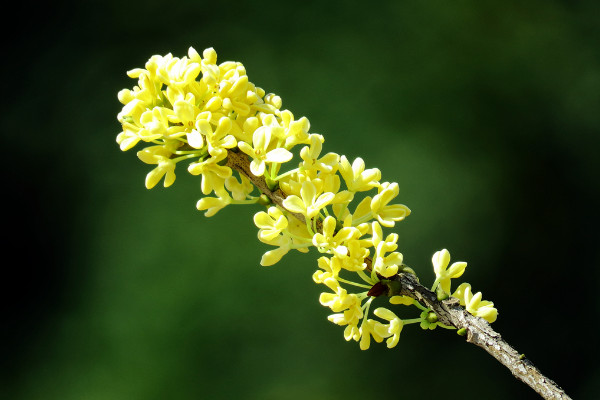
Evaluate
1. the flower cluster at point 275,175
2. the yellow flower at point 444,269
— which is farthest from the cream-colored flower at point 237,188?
the yellow flower at point 444,269

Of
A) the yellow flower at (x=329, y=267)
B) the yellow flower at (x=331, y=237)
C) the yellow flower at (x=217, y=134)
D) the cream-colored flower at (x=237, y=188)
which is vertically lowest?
the yellow flower at (x=329, y=267)

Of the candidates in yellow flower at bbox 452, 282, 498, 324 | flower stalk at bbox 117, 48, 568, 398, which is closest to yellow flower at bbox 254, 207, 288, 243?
flower stalk at bbox 117, 48, 568, 398

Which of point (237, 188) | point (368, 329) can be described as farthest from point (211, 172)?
point (368, 329)

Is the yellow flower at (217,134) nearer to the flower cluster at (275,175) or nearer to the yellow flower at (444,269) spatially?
the flower cluster at (275,175)

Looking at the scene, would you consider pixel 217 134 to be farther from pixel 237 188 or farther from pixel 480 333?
pixel 480 333

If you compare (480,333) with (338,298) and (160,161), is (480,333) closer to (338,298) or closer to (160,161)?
(338,298)

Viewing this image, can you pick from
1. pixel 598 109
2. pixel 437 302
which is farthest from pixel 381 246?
pixel 598 109
